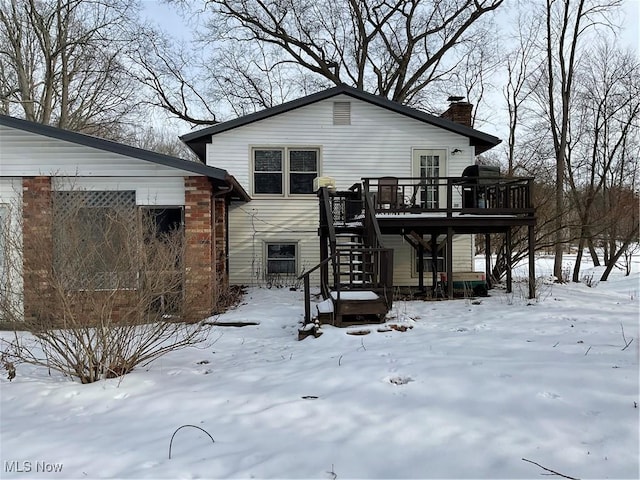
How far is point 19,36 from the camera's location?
2023 cm

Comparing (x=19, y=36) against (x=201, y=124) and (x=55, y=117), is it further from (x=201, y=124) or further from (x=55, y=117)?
(x=201, y=124)

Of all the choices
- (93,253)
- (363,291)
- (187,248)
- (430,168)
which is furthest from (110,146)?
(430,168)

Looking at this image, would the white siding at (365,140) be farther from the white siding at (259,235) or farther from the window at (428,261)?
the window at (428,261)

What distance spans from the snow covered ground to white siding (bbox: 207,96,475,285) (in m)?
6.51

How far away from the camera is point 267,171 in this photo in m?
12.8

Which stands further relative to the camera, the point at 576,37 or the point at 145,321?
the point at 576,37

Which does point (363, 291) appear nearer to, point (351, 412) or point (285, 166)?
point (351, 412)

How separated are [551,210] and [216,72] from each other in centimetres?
1803

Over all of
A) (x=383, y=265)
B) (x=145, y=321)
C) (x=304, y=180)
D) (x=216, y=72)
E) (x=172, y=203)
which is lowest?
(x=145, y=321)

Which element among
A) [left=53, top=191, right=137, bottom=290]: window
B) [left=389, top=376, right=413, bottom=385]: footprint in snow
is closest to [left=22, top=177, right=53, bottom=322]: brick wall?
[left=53, top=191, right=137, bottom=290]: window

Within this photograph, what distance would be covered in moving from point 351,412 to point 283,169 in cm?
966

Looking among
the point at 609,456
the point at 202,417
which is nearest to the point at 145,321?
the point at 202,417

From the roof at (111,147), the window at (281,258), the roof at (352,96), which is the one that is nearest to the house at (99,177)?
the roof at (111,147)

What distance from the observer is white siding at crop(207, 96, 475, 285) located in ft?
41.9
